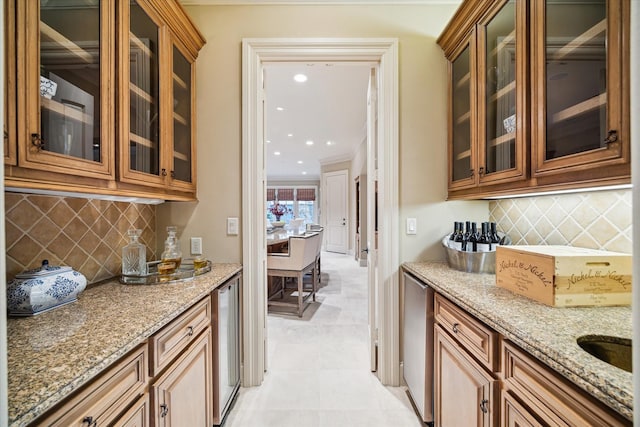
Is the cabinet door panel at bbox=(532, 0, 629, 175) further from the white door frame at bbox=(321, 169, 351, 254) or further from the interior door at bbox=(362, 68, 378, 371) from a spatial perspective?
the white door frame at bbox=(321, 169, 351, 254)

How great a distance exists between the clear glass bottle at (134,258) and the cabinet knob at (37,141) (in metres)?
0.71

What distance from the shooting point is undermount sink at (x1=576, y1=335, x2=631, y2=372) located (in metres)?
0.83

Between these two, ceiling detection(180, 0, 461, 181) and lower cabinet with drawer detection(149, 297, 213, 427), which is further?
ceiling detection(180, 0, 461, 181)

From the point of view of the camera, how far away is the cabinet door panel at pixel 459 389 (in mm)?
1042

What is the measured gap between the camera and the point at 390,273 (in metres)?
1.97

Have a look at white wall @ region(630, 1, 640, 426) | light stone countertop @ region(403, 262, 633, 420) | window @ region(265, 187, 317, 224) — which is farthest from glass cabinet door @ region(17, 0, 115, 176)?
window @ region(265, 187, 317, 224)

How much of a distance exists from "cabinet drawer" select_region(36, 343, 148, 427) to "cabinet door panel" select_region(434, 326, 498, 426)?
1235 millimetres

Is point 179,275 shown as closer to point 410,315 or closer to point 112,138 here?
point 112,138

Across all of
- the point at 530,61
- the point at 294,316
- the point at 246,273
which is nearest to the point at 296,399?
the point at 246,273

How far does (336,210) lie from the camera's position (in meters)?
8.52

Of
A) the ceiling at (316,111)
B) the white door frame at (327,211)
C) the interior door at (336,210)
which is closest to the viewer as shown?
the ceiling at (316,111)

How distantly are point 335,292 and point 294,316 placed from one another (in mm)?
1163

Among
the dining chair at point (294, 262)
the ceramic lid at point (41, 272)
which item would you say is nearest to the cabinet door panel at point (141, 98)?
the ceramic lid at point (41, 272)

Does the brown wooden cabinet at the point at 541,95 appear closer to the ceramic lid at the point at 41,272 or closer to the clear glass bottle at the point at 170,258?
the clear glass bottle at the point at 170,258
